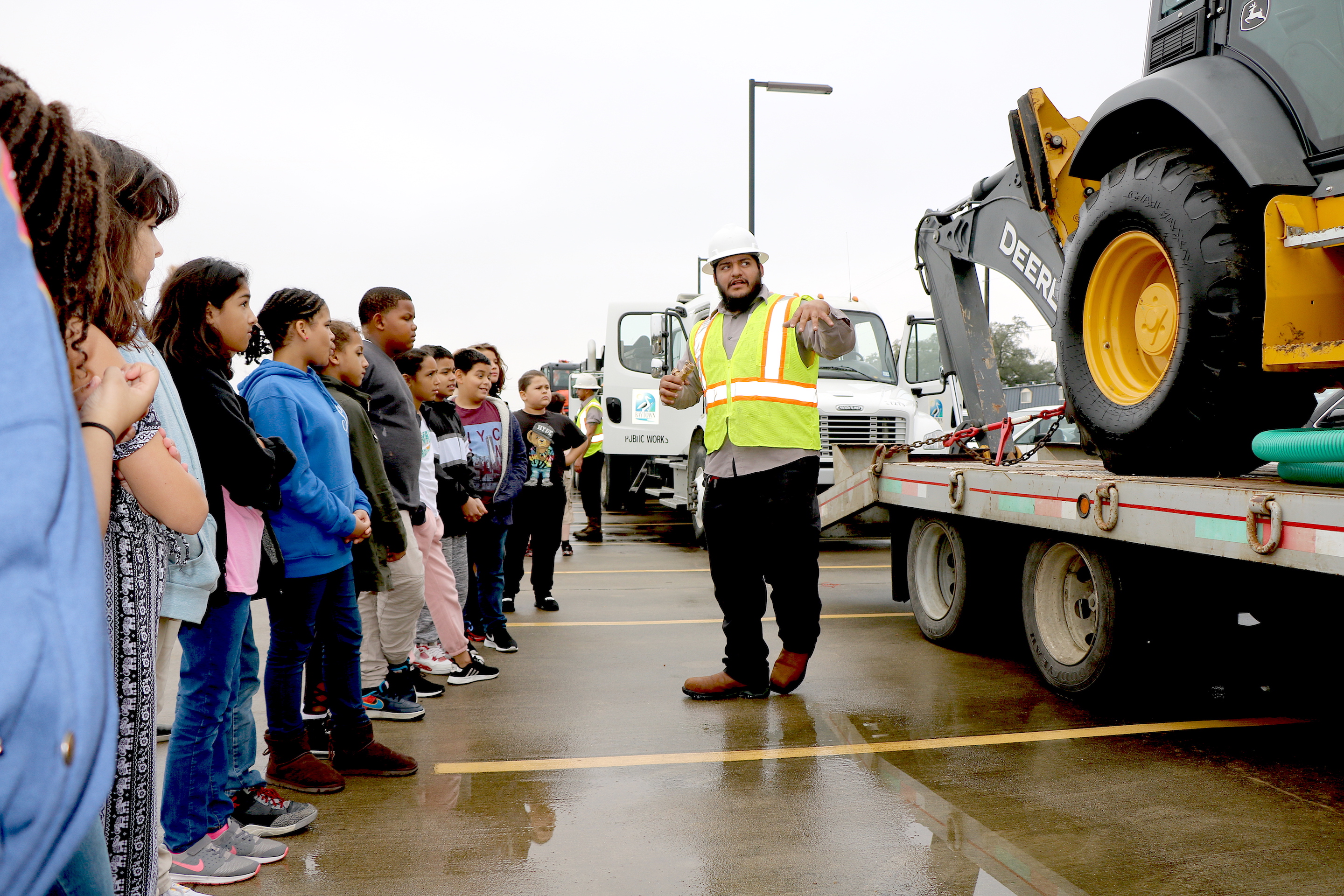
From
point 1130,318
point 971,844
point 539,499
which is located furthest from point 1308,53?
point 539,499

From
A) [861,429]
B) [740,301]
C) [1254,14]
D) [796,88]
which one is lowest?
[861,429]

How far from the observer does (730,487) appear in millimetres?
4711

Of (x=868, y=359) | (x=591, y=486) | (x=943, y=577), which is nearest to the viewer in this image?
(x=943, y=577)

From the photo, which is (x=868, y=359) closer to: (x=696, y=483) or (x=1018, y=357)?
(x=696, y=483)

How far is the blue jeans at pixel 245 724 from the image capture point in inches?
122

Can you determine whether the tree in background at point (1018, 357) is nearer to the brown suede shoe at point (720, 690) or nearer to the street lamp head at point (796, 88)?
the street lamp head at point (796, 88)

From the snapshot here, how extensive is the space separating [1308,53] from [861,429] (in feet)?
22.9

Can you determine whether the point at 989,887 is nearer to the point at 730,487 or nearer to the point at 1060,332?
the point at 730,487

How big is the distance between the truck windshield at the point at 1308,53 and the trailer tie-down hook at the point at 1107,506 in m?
1.40

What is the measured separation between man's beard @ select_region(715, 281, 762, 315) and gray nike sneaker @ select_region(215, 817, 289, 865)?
303 centimetres

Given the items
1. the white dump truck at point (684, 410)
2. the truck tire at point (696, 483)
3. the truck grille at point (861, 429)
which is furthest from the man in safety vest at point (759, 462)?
the truck tire at point (696, 483)

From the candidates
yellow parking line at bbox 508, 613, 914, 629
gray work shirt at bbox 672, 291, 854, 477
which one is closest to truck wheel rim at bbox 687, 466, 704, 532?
yellow parking line at bbox 508, 613, 914, 629

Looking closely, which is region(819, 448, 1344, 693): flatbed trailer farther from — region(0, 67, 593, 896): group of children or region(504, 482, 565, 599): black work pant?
region(0, 67, 593, 896): group of children

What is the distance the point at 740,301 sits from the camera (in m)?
4.83
